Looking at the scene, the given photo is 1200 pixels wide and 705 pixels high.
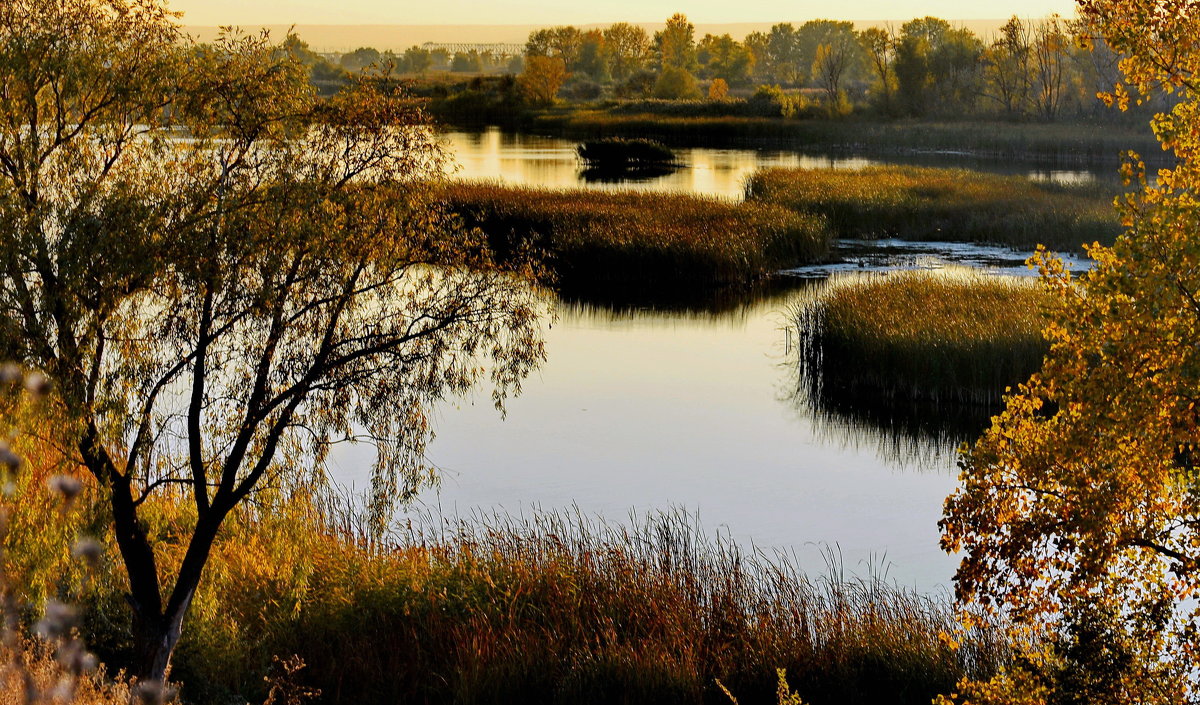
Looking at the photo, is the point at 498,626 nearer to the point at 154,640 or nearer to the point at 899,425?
the point at 154,640

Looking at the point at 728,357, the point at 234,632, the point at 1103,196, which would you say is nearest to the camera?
the point at 234,632

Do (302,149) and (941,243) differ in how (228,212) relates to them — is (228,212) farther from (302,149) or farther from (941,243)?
(941,243)

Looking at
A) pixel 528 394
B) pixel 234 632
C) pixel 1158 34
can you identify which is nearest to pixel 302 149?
pixel 234 632

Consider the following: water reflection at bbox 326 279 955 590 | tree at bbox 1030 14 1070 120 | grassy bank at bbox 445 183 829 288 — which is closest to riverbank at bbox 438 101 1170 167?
tree at bbox 1030 14 1070 120

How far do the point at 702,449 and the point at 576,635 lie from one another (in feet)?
30.5

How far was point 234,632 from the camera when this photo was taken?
423 inches

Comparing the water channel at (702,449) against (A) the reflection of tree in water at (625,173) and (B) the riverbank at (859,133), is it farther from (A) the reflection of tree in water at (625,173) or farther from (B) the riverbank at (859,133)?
(B) the riverbank at (859,133)

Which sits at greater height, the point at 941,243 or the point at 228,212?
the point at 228,212

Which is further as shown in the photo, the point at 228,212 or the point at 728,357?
the point at 728,357

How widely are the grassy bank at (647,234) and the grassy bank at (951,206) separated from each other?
12.0 feet

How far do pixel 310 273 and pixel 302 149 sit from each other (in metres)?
1.18

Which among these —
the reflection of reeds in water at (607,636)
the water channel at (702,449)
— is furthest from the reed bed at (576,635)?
the water channel at (702,449)

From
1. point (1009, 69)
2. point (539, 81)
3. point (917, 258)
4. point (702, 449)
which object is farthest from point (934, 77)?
point (702, 449)

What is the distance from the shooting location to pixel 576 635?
10.9m
